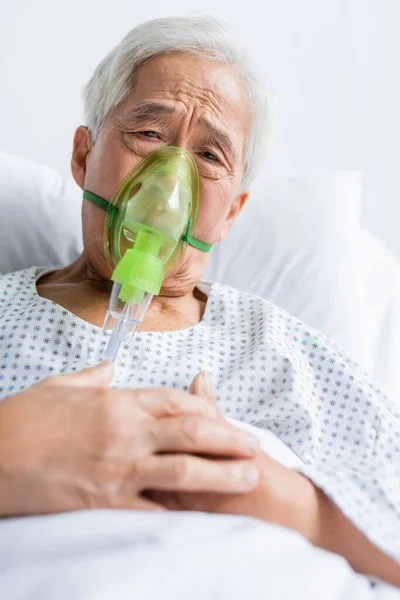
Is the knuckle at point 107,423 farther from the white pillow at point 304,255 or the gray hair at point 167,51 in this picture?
the white pillow at point 304,255

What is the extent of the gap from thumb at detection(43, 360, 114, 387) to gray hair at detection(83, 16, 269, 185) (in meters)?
0.82

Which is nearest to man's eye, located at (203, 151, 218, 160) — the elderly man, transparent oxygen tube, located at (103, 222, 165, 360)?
the elderly man

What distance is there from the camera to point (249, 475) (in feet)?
3.70

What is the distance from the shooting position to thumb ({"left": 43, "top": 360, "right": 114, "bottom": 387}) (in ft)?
3.75

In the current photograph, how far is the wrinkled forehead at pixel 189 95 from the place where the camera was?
1675mm

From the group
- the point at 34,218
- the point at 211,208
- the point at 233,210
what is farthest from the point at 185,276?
the point at 34,218

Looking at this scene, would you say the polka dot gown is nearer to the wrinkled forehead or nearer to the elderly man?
the elderly man

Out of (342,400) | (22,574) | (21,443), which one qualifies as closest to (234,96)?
(342,400)

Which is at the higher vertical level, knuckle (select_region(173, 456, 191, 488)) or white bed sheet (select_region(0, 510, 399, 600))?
knuckle (select_region(173, 456, 191, 488))

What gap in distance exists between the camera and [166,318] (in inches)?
69.7

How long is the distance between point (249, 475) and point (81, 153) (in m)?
1.09

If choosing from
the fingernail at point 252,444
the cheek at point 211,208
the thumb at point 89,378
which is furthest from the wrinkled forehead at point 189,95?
the fingernail at point 252,444

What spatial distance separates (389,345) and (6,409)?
1442mm

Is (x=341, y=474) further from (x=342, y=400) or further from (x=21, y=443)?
(x=21, y=443)
